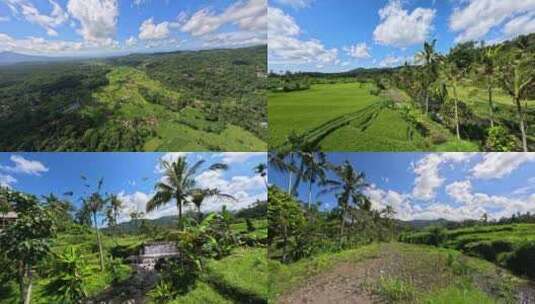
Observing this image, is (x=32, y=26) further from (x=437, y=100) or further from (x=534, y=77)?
(x=534, y=77)

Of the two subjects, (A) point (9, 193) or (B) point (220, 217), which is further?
(B) point (220, 217)

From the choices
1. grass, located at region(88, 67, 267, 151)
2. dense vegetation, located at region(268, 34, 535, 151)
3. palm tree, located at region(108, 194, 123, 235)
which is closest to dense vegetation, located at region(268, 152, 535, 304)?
dense vegetation, located at region(268, 34, 535, 151)

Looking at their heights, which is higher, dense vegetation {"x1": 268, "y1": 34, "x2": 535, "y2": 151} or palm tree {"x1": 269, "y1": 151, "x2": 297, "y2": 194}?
dense vegetation {"x1": 268, "y1": 34, "x2": 535, "y2": 151}

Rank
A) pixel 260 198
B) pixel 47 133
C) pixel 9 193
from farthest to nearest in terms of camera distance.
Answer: pixel 260 198, pixel 47 133, pixel 9 193

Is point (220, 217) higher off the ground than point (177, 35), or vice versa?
point (177, 35)

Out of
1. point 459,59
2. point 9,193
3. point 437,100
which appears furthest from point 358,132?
point 9,193

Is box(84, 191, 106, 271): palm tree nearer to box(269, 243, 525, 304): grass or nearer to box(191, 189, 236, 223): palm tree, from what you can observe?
box(191, 189, 236, 223): palm tree
